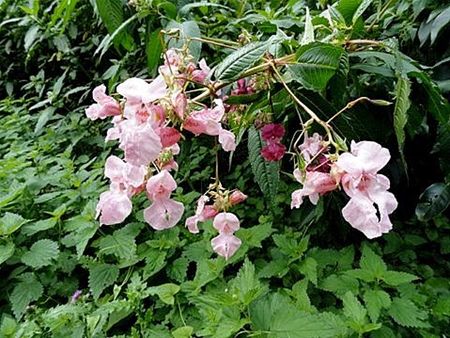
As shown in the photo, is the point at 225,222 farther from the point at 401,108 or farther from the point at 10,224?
the point at 10,224

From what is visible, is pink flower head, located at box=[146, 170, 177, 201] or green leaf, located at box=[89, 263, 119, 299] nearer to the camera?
pink flower head, located at box=[146, 170, 177, 201]

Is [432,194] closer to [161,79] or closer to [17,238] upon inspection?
[161,79]

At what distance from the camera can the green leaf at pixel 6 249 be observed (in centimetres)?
116

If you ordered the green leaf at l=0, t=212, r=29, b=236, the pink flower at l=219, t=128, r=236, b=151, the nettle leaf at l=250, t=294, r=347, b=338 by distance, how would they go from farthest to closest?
the green leaf at l=0, t=212, r=29, b=236 → the nettle leaf at l=250, t=294, r=347, b=338 → the pink flower at l=219, t=128, r=236, b=151

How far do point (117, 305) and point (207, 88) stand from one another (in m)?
0.59

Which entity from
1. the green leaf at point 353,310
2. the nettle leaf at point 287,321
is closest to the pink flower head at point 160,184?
the nettle leaf at point 287,321

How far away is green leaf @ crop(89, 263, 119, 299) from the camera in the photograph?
114 cm

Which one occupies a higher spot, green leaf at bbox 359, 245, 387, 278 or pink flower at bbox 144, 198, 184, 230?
pink flower at bbox 144, 198, 184, 230

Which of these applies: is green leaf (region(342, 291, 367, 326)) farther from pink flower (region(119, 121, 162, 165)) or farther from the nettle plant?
pink flower (region(119, 121, 162, 165))

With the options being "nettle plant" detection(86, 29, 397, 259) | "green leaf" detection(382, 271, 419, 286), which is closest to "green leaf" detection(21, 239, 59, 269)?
"nettle plant" detection(86, 29, 397, 259)

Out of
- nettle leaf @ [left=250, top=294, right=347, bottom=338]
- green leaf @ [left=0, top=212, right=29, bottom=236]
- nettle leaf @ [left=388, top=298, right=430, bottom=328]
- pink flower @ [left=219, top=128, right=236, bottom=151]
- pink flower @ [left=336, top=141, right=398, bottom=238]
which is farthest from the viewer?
green leaf @ [left=0, top=212, right=29, bottom=236]

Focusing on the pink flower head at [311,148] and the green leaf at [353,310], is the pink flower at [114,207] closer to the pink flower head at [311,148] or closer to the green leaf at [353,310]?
the pink flower head at [311,148]

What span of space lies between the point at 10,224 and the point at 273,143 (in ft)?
2.72

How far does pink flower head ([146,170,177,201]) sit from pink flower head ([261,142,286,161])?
0.65ft
